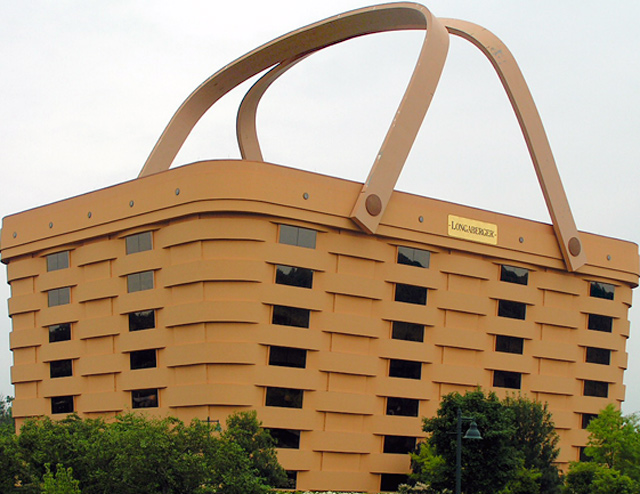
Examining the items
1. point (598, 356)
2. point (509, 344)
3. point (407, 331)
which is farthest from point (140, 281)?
point (598, 356)

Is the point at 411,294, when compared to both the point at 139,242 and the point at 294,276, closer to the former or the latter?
the point at 294,276

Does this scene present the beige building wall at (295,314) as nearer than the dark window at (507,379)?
Yes

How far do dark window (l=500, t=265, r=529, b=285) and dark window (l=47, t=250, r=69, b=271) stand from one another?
90.2ft

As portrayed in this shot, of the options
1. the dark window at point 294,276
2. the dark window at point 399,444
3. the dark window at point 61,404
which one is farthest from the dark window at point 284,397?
the dark window at point 61,404

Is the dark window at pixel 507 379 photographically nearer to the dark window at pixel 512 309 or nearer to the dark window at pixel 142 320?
the dark window at pixel 512 309

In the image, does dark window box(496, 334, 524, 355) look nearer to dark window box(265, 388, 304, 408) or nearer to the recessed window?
dark window box(265, 388, 304, 408)

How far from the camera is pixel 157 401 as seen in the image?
1988 inches

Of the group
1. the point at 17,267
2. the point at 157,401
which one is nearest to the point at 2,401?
the point at 17,267

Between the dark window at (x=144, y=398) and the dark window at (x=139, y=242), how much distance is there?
26.3ft

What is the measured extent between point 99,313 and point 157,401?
756 centimetres

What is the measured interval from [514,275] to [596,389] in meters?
10.7

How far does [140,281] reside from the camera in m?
52.3

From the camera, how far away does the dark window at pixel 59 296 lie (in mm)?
57344

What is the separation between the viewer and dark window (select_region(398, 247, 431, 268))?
5331 centimetres
